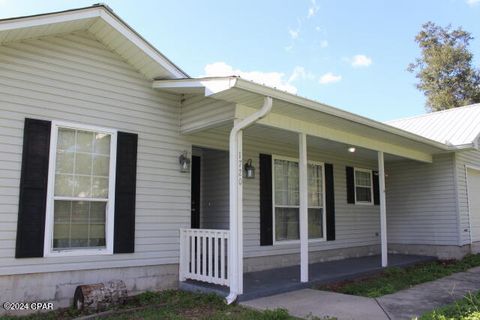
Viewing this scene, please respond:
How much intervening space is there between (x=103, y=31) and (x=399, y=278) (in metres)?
6.70

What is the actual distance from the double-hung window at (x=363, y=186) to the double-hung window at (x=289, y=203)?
190cm

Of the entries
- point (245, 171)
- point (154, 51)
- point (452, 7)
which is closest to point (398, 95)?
point (452, 7)

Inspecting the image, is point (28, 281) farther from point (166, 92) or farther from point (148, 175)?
point (166, 92)

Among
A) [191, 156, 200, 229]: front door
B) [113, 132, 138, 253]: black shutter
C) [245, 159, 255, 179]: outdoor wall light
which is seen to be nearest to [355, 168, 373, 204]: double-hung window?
[245, 159, 255, 179]: outdoor wall light

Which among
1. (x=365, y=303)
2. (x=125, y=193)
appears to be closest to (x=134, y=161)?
(x=125, y=193)

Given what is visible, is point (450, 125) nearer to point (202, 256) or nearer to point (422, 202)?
point (422, 202)

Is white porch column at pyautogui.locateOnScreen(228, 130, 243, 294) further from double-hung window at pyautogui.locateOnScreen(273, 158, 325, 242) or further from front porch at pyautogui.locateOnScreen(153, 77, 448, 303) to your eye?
double-hung window at pyautogui.locateOnScreen(273, 158, 325, 242)

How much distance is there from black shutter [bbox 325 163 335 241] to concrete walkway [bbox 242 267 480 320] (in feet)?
9.56

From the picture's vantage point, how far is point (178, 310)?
5727 mm

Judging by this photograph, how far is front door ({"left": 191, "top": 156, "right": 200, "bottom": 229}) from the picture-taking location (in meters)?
8.62

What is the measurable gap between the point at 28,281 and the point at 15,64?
286cm

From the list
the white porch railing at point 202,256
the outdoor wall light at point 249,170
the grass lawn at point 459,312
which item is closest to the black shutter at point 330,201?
the outdoor wall light at point 249,170

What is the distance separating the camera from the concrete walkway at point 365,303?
5.33m

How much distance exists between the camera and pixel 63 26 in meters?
5.91
